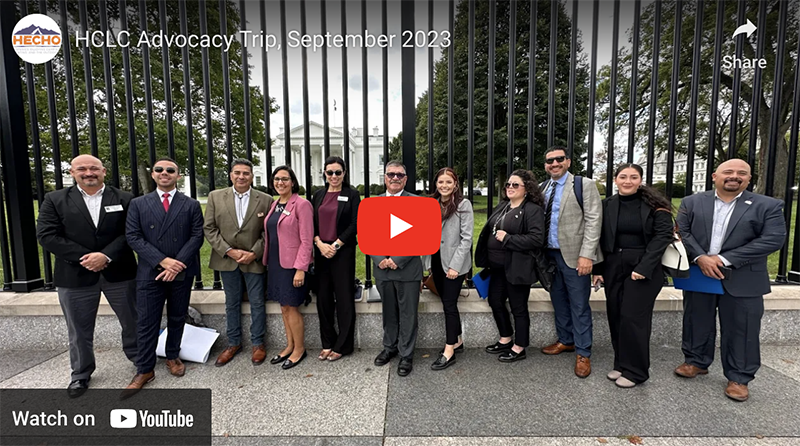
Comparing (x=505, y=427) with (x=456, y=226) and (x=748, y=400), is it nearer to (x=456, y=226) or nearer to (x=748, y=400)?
(x=456, y=226)

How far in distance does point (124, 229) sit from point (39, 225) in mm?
604

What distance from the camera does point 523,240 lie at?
345cm

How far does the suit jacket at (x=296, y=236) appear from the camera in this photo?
3586 millimetres

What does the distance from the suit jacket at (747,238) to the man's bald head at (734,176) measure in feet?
0.39

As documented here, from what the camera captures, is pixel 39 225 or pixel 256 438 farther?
pixel 39 225

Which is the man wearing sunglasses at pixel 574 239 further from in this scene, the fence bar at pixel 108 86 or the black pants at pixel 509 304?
the fence bar at pixel 108 86

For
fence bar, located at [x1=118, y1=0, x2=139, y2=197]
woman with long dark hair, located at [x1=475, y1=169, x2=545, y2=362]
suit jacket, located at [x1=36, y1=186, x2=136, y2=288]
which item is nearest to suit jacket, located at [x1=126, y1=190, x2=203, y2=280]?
suit jacket, located at [x1=36, y1=186, x2=136, y2=288]

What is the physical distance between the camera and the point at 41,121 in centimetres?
968

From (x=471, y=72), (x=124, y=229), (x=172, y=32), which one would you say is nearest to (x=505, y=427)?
(x=471, y=72)

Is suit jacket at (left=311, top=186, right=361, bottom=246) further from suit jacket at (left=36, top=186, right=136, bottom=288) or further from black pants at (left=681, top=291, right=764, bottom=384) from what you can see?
black pants at (left=681, top=291, right=764, bottom=384)

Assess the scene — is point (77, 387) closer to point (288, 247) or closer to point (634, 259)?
point (288, 247)

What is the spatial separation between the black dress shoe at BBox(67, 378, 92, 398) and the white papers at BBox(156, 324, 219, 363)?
60 cm

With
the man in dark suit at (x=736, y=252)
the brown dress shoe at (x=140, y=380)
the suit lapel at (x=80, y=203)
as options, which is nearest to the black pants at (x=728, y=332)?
the man in dark suit at (x=736, y=252)

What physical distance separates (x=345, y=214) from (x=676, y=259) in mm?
3071
